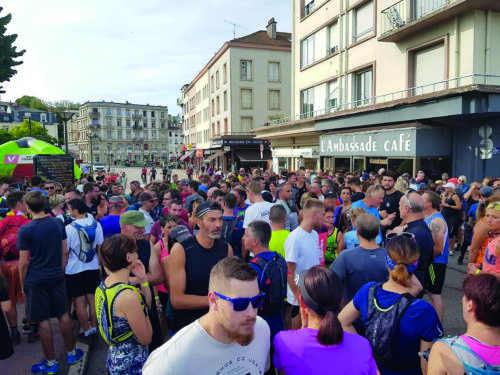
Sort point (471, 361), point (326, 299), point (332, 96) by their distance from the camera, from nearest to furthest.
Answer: point (471, 361), point (326, 299), point (332, 96)

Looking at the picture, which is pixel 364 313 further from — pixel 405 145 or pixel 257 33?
pixel 257 33

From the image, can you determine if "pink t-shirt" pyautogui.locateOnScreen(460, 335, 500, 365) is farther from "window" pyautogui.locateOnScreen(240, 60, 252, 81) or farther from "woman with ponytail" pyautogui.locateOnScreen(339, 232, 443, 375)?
"window" pyautogui.locateOnScreen(240, 60, 252, 81)

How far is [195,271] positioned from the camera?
3111 mm

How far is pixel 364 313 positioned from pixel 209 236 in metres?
1.43

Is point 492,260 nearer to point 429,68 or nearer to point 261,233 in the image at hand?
point 261,233

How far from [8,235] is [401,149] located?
43.2ft

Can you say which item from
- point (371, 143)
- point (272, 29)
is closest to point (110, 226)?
point (371, 143)

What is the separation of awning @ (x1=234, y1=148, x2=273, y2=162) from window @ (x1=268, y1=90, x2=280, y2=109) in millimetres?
5322

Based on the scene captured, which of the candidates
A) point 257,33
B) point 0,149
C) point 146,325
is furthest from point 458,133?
point 257,33

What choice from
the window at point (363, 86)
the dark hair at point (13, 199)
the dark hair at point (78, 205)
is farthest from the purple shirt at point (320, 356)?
the window at point (363, 86)

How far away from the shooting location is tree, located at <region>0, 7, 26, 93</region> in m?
16.2

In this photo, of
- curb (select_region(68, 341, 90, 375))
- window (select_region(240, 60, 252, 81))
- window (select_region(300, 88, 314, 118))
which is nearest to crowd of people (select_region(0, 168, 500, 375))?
curb (select_region(68, 341, 90, 375))

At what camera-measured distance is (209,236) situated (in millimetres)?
3221

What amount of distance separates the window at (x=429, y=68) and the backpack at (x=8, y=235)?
44.0ft
